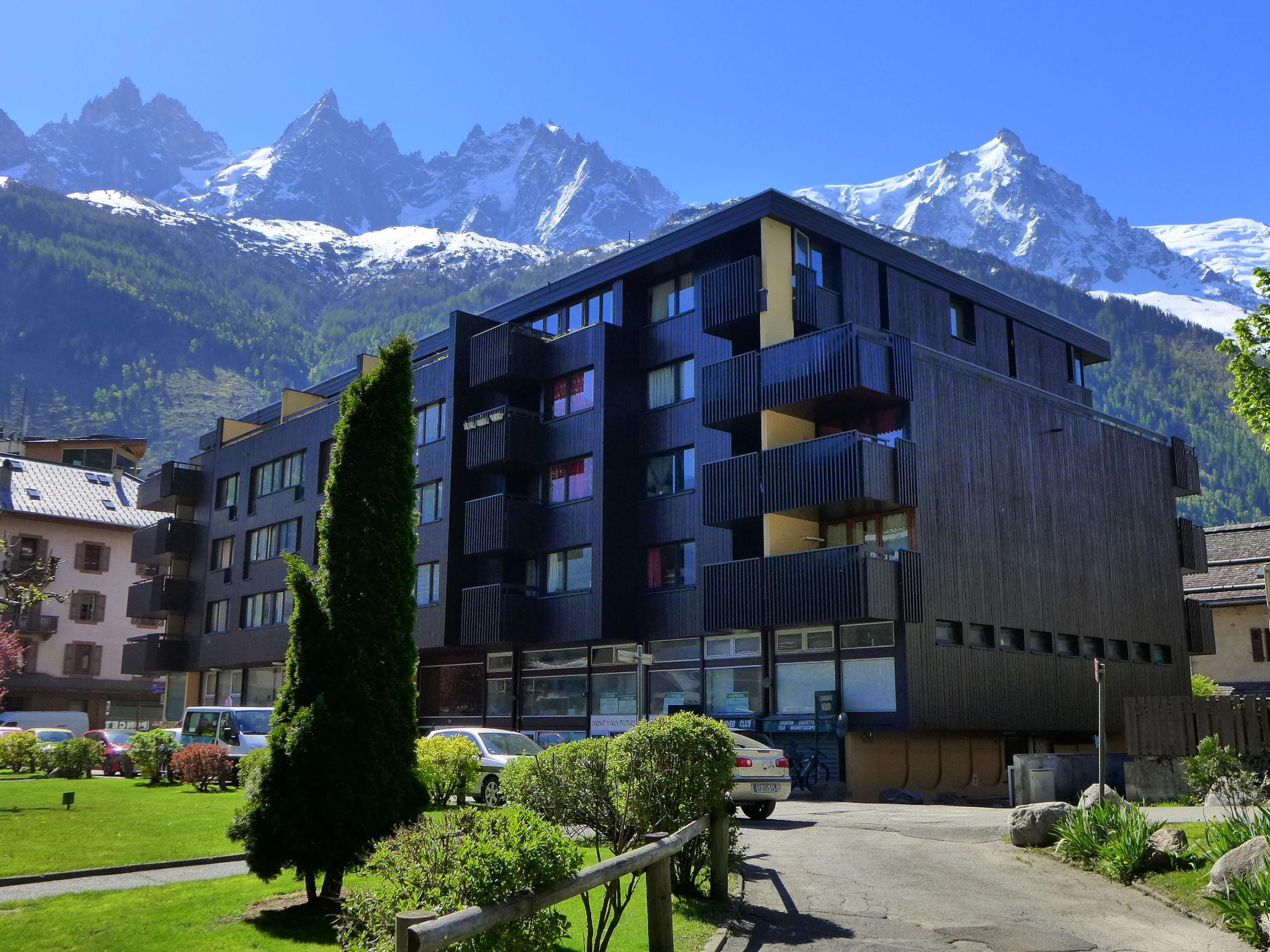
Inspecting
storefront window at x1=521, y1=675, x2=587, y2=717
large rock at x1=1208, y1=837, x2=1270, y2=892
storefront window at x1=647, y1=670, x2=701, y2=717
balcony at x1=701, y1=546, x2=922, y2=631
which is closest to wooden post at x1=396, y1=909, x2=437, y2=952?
large rock at x1=1208, y1=837, x2=1270, y2=892

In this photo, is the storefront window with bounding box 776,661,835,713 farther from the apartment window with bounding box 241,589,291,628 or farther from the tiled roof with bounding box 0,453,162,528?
the tiled roof with bounding box 0,453,162,528

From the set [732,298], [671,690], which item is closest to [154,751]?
[671,690]

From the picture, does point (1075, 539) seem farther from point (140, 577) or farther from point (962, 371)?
point (140, 577)

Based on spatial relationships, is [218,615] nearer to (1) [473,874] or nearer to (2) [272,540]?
(2) [272,540]

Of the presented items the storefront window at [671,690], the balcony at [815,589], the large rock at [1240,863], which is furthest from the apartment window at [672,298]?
the large rock at [1240,863]

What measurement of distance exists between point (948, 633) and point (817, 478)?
557 cm

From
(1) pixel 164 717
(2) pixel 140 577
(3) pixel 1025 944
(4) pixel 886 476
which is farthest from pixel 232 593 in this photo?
(3) pixel 1025 944

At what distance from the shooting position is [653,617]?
38.2 meters

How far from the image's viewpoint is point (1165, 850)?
14523mm

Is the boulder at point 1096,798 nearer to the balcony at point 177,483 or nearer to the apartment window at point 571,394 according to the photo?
the apartment window at point 571,394

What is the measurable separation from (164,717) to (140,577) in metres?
17.0

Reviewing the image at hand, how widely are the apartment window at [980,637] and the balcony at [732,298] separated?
1049 centimetres

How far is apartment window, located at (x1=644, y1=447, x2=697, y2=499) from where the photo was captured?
3819cm

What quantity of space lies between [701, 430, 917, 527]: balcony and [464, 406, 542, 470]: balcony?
28.1ft
